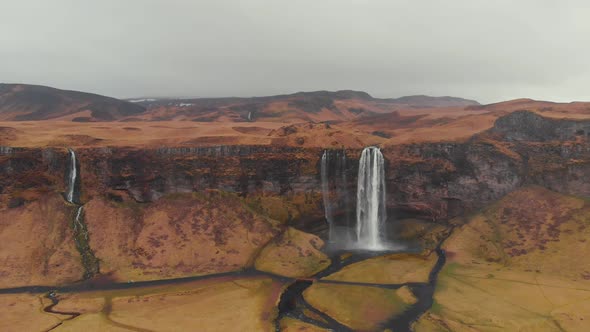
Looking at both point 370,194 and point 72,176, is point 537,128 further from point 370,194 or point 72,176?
point 72,176

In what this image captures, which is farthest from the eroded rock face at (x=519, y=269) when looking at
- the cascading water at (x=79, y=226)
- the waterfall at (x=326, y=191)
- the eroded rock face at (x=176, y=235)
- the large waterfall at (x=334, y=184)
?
the cascading water at (x=79, y=226)

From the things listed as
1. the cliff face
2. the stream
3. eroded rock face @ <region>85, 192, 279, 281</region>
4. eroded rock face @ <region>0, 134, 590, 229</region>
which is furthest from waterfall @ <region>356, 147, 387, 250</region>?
eroded rock face @ <region>85, 192, 279, 281</region>

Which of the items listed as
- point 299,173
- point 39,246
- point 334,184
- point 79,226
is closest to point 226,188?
point 299,173

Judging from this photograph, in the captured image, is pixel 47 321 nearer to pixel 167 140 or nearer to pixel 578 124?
pixel 167 140

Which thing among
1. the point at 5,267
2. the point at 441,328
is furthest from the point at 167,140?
the point at 441,328

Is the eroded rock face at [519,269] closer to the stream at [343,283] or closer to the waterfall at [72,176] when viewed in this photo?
the stream at [343,283]

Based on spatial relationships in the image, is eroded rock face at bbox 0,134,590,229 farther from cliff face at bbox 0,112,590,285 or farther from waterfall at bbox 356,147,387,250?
waterfall at bbox 356,147,387,250
